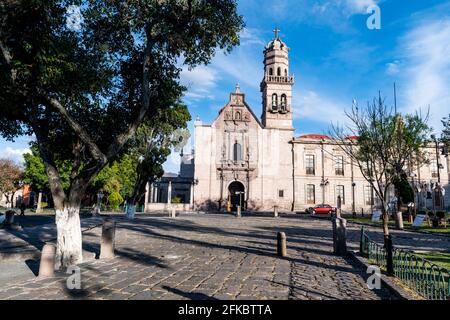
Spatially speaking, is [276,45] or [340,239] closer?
[340,239]

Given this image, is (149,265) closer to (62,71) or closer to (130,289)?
(130,289)

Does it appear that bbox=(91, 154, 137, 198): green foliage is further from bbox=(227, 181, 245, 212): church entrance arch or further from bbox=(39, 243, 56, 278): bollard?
bbox=(39, 243, 56, 278): bollard

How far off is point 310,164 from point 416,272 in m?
34.8

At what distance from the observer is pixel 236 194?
38469 mm

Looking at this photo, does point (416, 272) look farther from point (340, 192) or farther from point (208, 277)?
point (340, 192)

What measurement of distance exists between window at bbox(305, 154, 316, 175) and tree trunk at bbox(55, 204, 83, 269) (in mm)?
34474

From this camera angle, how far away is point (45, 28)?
7.87 meters

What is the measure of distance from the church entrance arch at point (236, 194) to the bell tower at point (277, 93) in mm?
8398

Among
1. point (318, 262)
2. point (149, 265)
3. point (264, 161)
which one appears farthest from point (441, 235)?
point (264, 161)

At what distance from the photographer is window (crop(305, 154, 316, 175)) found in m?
39.7

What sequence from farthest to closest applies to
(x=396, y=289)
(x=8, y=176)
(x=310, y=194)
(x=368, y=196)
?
(x=8, y=176), (x=368, y=196), (x=310, y=194), (x=396, y=289)

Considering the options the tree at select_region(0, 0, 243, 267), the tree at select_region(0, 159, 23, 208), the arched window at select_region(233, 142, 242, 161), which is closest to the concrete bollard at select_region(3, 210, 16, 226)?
the tree at select_region(0, 0, 243, 267)

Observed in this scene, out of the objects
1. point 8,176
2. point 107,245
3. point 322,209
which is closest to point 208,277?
point 107,245
